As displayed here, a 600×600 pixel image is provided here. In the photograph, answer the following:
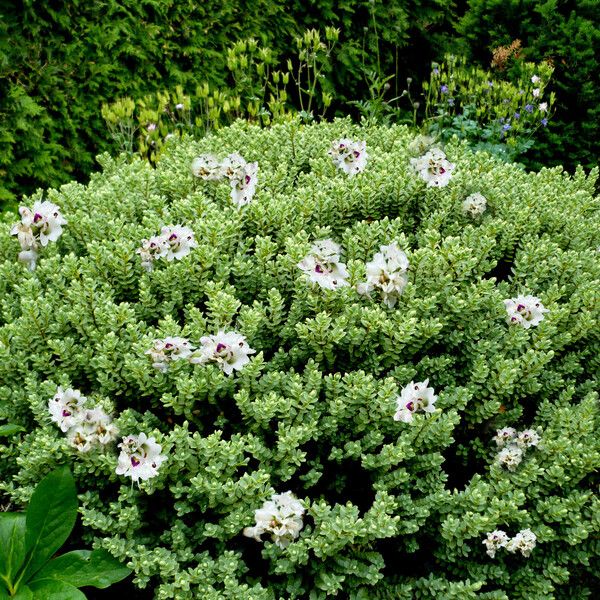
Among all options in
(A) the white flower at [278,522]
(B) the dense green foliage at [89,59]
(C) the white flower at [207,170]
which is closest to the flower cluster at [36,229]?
(C) the white flower at [207,170]

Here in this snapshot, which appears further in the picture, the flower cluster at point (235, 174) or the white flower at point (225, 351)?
the flower cluster at point (235, 174)

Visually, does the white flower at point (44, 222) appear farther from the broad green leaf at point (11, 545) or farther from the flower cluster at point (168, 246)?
the broad green leaf at point (11, 545)

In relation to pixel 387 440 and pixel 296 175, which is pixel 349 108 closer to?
pixel 296 175

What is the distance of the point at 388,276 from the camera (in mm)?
2104

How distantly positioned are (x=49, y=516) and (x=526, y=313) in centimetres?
152

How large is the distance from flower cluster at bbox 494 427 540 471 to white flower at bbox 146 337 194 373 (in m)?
0.96

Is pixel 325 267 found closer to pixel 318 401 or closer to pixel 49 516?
pixel 318 401

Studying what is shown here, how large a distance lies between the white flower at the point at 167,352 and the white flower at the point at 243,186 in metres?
0.76

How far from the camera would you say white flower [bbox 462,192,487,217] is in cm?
264

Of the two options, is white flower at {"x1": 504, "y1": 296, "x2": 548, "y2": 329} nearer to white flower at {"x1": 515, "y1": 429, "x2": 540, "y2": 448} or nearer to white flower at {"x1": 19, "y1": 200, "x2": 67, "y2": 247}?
white flower at {"x1": 515, "y1": 429, "x2": 540, "y2": 448}

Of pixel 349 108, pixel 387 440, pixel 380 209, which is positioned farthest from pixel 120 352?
pixel 349 108

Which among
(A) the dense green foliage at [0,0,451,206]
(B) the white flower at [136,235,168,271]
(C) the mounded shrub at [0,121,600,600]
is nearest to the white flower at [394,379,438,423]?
(C) the mounded shrub at [0,121,600,600]

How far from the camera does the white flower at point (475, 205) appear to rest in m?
2.64

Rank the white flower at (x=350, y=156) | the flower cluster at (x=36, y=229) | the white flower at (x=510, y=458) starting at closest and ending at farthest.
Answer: the white flower at (x=510, y=458) < the flower cluster at (x=36, y=229) < the white flower at (x=350, y=156)
